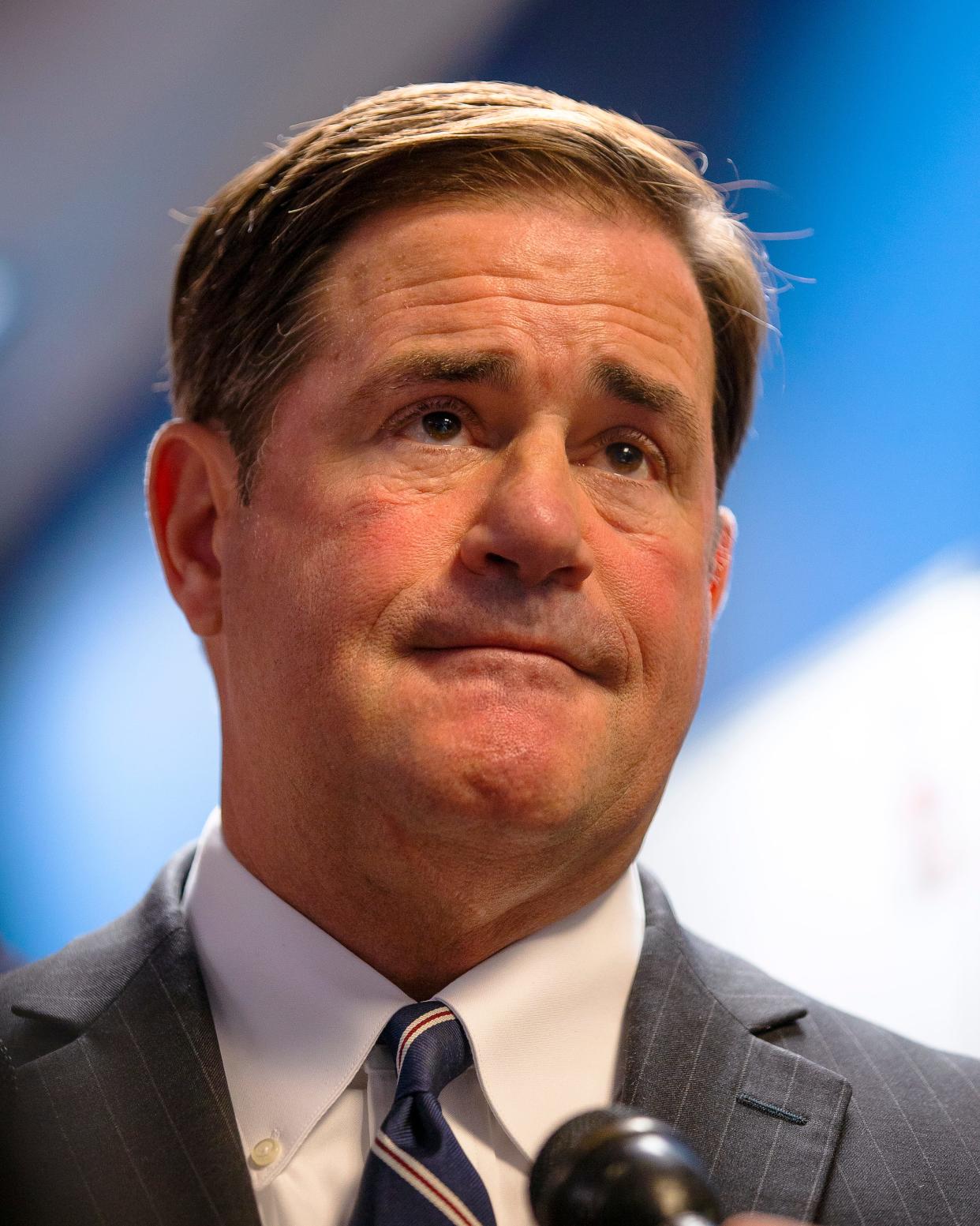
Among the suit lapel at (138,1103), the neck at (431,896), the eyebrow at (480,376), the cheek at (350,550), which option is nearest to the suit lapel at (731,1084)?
the neck at (431,896)

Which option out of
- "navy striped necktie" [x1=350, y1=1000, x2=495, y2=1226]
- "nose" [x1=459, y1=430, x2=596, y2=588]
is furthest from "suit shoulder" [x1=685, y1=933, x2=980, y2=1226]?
"nose" [x1=459, y1=430, x2=596, y2=588]

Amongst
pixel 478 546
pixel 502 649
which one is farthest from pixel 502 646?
pixel 478 546

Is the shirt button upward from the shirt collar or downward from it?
downward

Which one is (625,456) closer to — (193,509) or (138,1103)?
(193,509)

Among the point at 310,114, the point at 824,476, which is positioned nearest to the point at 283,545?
the point at 310,114

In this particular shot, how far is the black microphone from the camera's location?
924 millimetres

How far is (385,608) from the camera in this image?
1.44 metres

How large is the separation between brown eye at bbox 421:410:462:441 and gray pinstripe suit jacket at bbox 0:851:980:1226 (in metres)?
0.73

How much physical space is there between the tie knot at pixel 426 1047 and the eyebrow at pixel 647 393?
776 millimetres

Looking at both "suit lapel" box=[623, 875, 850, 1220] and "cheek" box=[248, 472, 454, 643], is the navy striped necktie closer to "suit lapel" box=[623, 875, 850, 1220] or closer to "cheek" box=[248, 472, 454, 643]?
"suit lapel" box=[623, 875, 850, 1220]

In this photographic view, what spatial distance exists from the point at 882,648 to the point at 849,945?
54 cm

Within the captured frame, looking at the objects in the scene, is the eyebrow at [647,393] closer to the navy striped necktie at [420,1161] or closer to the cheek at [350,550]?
the cheek at [350,550]

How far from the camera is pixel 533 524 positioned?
1389 mm

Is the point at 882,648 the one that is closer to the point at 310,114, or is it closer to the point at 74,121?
the point at 310,114
